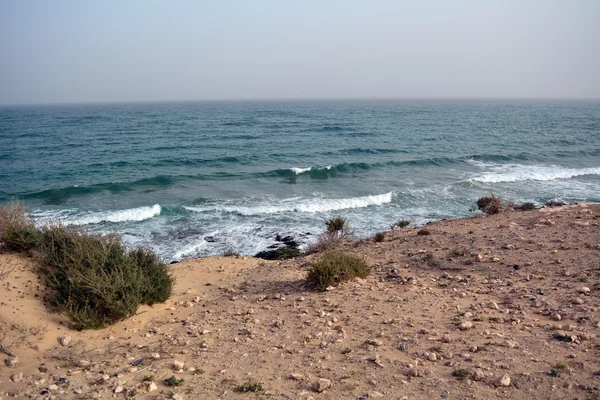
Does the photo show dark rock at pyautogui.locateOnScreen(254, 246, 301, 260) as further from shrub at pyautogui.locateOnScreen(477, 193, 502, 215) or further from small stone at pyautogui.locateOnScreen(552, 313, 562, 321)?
small stone at pyautogui.locateOnScreen(552, 313, 562, 321)

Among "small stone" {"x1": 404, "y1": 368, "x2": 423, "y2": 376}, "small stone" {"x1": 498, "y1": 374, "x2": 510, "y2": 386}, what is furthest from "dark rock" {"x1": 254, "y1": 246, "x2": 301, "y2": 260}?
"small stone" {"x1": 498, "y1": 374, "x2": 510, "y2": 386}

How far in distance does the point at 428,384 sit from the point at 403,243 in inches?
279

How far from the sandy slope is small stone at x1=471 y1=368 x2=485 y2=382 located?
0.05 ft

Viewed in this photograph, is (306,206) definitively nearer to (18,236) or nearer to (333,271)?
(333,271)

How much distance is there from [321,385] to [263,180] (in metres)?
21.3

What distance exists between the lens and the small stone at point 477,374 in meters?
4.32

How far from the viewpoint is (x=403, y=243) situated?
36.8 ft

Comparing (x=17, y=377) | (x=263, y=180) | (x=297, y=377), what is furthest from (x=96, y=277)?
(x=263, y=180)

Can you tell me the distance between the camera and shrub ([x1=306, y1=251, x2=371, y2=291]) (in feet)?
25.7

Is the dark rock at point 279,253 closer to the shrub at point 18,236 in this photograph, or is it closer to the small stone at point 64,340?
the shrub at point 18,236

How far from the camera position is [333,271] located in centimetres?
790

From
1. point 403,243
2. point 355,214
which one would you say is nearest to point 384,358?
point 403,243

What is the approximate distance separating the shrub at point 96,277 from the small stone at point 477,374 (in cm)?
518

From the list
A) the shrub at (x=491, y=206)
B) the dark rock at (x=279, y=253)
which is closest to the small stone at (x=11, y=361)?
the dark rock at (x=279, y=253)
